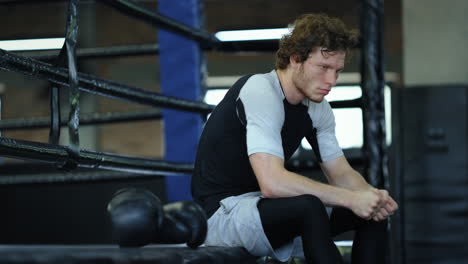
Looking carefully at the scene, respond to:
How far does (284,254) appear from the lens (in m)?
1.69

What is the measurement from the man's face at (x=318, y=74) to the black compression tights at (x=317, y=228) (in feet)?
0.93

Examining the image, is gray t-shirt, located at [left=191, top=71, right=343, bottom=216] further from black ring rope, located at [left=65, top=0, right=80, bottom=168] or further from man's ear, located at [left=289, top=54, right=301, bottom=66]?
black ring rope, located at [left=65, top=0, right=80, bottom=168]

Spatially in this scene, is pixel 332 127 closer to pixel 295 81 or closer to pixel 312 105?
pixel 312 105

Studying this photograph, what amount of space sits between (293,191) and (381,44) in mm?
971

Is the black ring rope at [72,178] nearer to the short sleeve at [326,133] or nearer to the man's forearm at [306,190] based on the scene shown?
the short sleeve at [326,133]

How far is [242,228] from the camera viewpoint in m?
1.62

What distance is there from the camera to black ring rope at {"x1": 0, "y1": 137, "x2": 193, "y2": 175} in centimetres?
139

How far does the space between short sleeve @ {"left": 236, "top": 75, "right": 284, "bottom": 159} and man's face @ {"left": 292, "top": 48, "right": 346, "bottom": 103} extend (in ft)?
0.21

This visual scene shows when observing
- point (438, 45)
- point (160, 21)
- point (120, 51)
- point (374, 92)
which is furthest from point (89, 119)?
point (438, 45)

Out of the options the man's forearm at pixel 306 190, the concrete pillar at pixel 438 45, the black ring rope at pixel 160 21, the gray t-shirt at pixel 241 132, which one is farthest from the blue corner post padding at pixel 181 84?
the concrete pillar at pixel 438 45

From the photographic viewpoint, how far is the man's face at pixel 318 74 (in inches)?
68.4

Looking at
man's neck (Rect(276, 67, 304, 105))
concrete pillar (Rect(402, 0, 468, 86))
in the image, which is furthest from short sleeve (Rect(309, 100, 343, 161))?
concrete pillar (Rect(402, 0, 468, 86))

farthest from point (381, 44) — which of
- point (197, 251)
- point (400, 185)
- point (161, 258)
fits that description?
point (161, 258)

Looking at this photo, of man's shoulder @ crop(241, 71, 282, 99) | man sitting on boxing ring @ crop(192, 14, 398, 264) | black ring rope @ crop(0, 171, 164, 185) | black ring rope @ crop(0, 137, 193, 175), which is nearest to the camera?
black ring rope @ crop(0, 137, 193, 175)
